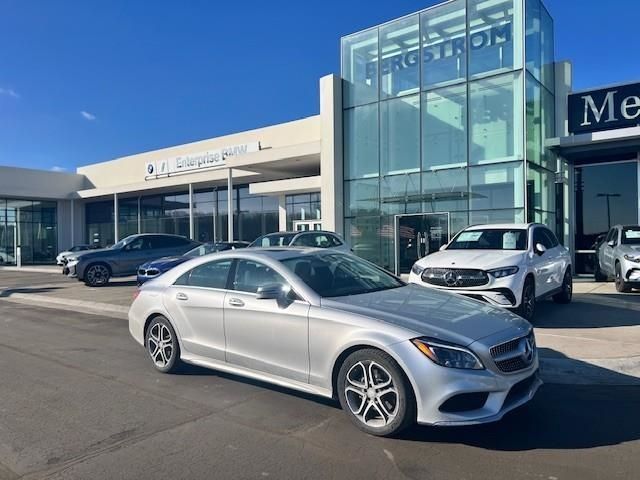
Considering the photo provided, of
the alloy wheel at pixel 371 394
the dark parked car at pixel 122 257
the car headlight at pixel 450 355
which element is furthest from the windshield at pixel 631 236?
the dark parked car at pixel 122 257

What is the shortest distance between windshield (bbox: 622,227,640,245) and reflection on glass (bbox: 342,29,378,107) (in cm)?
1054

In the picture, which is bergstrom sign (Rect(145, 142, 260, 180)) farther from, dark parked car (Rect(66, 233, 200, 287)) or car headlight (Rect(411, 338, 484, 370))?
A: car headlight (Rect(411, 338, 484, 370))

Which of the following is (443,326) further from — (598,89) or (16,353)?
(598,89)

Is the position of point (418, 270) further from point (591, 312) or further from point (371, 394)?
point (371, 394)

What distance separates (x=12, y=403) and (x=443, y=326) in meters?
4.33

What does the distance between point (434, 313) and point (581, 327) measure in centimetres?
512

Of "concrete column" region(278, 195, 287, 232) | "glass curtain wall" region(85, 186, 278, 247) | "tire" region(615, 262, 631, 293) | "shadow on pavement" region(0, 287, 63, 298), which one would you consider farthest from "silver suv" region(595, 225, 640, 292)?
"glass curtain wall" region(85, 186, 278, 247)

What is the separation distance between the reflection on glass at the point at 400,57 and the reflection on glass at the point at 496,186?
13.7 ft

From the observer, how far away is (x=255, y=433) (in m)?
4.48

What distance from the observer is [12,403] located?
5.40m

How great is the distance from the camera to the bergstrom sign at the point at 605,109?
1653cm

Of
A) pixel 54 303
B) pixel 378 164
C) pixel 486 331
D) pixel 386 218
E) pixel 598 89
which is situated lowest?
pixel 54 303

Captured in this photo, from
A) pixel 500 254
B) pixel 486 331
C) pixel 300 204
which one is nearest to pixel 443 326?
pixel 486 331

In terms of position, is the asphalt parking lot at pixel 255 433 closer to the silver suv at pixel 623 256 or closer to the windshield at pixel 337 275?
the windshield at pixel 337 275
